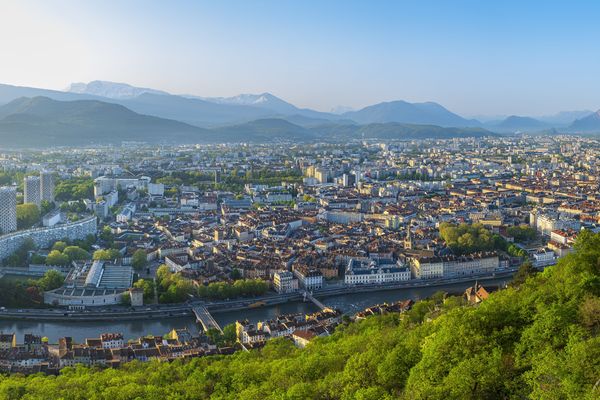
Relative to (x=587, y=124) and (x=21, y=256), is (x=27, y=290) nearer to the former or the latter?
(x=21, y=256)

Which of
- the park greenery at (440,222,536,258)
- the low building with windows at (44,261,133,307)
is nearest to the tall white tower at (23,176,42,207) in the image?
the low building with windows at (44,261,133,307)

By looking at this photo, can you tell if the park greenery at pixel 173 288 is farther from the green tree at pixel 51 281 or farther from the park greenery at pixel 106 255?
the park greenery at pixel 106 255

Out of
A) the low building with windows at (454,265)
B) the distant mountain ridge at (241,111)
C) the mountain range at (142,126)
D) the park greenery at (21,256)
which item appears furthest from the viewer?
the distant mountain ridge at (241,111)

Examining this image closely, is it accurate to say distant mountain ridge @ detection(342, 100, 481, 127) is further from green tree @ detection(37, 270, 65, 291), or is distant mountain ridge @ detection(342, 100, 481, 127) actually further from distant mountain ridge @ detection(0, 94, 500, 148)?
green tree @ detection(37, 270, 65, 291)

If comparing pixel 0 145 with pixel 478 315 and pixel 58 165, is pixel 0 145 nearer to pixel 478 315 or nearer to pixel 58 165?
pixel 58 165

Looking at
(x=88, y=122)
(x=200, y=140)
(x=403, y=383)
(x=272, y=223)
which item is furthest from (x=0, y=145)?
(x=403, y=383)

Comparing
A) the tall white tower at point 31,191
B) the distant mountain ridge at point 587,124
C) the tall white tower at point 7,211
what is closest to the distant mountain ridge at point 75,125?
the tall white tower at point 31,191
